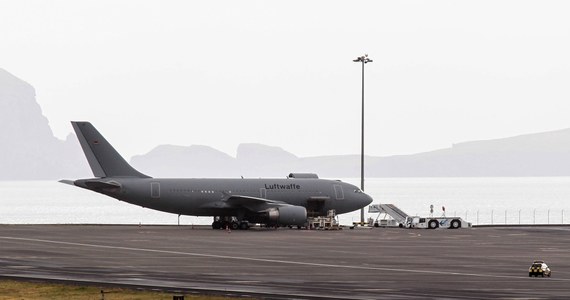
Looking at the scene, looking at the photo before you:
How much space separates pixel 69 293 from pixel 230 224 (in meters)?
53.7

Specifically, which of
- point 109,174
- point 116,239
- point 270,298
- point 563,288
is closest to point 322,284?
point 270,298

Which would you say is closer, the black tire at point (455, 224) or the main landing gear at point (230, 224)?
the main landing gear at point (230, 224)

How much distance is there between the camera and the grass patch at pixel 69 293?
3700cm

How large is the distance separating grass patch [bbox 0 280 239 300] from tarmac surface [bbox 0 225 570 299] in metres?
1.59

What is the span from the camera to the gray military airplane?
8694 cm

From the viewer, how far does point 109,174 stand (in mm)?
87250

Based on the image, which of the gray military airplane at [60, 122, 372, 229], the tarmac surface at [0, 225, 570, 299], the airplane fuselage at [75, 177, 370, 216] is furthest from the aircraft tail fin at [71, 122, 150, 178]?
the tarmac surface at [0, 225, 570, 299]

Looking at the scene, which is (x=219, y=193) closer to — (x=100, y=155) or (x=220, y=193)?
(x=220, y=193)

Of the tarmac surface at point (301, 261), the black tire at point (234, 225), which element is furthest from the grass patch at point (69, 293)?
the black tire at point (234, 225)

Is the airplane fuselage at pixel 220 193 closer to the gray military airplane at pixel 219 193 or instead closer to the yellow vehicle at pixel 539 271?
the gray military airplane at pixel 219 193

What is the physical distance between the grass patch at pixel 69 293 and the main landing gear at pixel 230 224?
49.7 meters

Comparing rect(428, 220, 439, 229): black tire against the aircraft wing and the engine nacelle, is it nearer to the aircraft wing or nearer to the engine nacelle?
the engine nacelle

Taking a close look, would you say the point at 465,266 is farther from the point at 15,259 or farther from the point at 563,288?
the point at 15,259

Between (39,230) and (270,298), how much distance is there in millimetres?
52981
